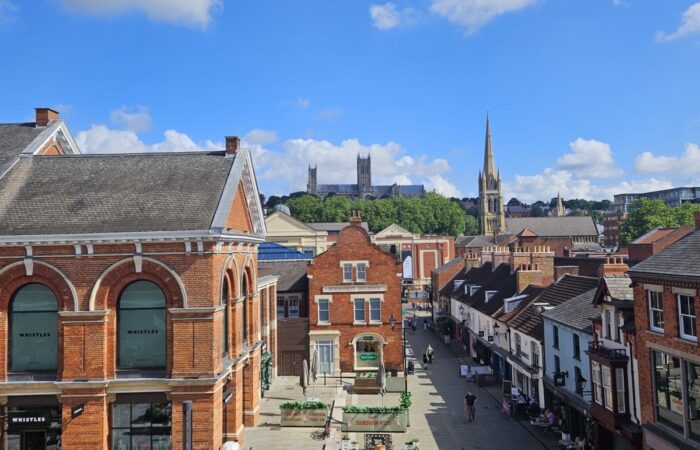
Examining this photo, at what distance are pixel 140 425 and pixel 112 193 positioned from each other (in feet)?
25.8

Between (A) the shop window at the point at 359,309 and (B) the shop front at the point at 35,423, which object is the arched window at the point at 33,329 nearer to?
(B) the shop front at the point at 35,423

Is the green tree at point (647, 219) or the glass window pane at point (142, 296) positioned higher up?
the green tree at point (647, 219)

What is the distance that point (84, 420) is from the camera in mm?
17047

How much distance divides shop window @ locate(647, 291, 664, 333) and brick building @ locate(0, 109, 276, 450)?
14.0 metres

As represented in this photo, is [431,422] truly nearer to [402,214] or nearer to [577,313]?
[577,313]

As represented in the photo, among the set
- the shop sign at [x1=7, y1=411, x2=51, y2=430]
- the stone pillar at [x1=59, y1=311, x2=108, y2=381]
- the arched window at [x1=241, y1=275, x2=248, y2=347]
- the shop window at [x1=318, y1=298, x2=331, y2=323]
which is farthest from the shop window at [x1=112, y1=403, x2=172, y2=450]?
the shop window at [x1=318, y1=298, x2=331, y2=323]

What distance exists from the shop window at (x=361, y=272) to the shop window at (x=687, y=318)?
21990 millimetres

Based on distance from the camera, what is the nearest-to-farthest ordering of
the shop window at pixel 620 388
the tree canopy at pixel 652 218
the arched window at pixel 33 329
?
1. the arched window at pixel 33 329
2. the shop window at pixel 620 388
3. the tree canopy at pixel 652 218

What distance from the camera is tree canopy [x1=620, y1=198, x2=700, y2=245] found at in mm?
90262

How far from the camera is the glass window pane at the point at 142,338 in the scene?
1762cm

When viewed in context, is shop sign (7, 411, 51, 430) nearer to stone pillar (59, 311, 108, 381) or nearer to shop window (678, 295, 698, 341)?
stone pillar (59, 311, 108, 381)

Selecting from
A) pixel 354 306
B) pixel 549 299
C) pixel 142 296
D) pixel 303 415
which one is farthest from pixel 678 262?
pixel 354 306

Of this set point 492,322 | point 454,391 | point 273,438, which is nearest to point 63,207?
point 273,438

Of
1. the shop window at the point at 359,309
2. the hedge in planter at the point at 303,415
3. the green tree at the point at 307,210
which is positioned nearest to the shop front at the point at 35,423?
the hedge in planter at the point at 303,415
